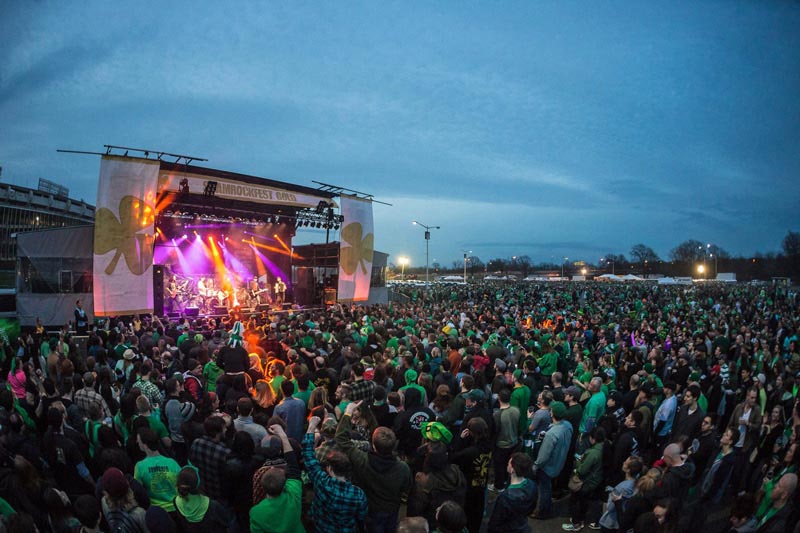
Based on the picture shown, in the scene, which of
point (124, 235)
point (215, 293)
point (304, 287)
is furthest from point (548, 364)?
point (304, 287)

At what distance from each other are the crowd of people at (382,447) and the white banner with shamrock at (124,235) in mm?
4619

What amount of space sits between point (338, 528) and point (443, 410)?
197 centimetres

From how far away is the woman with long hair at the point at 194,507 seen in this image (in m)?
2.84

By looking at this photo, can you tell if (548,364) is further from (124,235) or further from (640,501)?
(124,235)

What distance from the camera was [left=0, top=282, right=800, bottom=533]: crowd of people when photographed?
118 inches

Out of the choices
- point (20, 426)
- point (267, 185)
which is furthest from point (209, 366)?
point (267, 185)

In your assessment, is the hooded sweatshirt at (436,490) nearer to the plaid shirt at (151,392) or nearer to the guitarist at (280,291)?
the plaid shirt at (151,392)

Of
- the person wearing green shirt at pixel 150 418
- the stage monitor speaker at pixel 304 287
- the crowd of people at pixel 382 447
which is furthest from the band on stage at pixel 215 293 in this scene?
the person wearing green shirt at pixel 150 418

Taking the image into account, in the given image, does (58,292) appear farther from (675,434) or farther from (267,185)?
(675,434)

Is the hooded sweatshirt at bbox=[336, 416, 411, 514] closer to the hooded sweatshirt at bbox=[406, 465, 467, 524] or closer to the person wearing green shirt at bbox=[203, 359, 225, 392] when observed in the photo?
the hooded sweatshirt at bbox=[406, 465, 467, 524]

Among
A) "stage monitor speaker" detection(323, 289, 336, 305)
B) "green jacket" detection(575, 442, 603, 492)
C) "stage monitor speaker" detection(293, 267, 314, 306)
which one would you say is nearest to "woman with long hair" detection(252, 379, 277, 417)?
"green jacket" detection(575, 442, 603, 492)

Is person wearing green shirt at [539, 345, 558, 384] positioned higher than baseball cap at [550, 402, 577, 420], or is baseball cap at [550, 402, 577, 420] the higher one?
baseball cap at [550, 402, 577, 420]

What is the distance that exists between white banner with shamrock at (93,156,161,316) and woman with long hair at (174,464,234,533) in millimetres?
11815

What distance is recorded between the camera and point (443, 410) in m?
4.79
